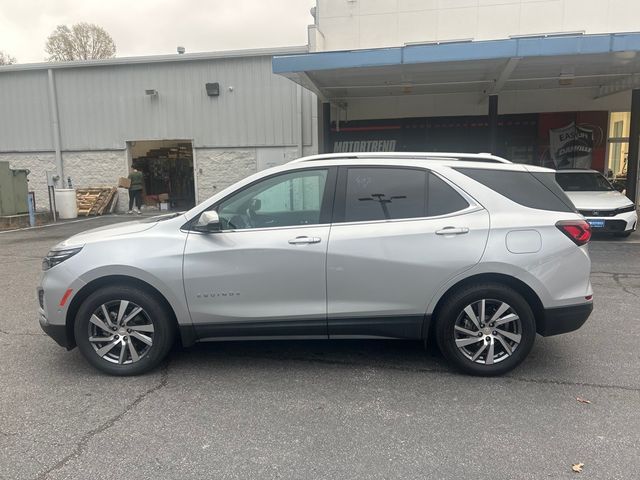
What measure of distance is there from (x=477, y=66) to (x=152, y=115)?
1094 centimetres

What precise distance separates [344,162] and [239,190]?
0.90 meters

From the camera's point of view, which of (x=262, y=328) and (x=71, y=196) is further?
(x=71, y=196)

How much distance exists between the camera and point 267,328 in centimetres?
399

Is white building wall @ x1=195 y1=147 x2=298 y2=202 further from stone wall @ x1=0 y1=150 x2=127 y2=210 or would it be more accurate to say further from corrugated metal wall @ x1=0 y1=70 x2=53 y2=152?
corrugated metal wall @ x1=0 y1=70 x2=53 y2=152

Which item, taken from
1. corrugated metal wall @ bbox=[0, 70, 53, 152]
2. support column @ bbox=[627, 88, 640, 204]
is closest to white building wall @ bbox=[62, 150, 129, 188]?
corrugated metal wall @ bbox=[0, 70, 53, 152]

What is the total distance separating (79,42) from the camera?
45094mm

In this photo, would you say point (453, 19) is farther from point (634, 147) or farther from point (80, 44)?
point (80, 44)

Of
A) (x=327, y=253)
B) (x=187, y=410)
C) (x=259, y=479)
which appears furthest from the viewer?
(x=327, y=253)

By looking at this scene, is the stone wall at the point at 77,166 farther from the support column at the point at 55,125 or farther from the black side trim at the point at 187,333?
the black side trim at the point at 187,333

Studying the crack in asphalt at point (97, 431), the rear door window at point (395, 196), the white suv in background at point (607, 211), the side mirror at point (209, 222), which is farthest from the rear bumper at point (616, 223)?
the crack in asphalt at point (97, 431)

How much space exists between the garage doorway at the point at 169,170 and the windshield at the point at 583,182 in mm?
13364

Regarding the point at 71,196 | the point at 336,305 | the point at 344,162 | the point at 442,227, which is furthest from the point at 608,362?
the point at 71,196

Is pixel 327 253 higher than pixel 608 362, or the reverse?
pixel 327 253

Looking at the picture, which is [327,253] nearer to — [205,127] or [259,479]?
[259,479]
